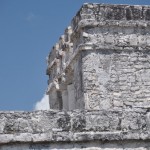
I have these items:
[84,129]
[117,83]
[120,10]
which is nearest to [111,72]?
[117,83]

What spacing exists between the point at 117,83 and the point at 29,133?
4.86m

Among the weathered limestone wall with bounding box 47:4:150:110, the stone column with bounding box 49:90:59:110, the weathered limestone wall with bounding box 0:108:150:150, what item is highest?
the weathered limestone wall with bounding box 47:4:150:110

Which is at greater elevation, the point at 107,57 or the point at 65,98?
the point at 107,57

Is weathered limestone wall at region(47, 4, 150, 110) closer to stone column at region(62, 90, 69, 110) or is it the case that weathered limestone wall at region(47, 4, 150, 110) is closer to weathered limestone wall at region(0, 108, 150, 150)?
stone column at region(62, 90, 69, 110)

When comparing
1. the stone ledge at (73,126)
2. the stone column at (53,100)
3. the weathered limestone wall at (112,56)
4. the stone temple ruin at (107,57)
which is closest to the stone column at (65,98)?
the stone temple ruin at (107,57)

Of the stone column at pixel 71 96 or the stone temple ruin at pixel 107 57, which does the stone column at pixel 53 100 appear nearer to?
the stone temple ruin at pixel 107 57

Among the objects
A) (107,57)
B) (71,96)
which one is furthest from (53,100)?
(107,57)

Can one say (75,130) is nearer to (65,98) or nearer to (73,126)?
(73,126)

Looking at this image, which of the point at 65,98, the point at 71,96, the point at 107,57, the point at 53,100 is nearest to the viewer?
the point at 107,57

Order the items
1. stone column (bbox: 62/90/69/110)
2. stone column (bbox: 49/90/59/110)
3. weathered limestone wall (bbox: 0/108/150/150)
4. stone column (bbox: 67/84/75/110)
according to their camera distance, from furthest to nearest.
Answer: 1. stone column (bbox: 49/90/59/110)
2. stone column (bbox: 62/90/69/110)
3. stone column (bbox: 67/84/75/110)
4. weathered limestone wall (bbox: 0/108/150/150)

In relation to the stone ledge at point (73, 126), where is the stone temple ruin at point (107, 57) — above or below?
above

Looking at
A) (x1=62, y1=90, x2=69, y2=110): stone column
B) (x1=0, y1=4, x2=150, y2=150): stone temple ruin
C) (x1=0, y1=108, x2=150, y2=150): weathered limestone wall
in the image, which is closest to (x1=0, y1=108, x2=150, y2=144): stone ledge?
(x1=0, y1=108, x2=150, y2=150): weathered limestone wall

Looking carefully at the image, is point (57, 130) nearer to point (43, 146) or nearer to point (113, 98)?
point (43, 146)

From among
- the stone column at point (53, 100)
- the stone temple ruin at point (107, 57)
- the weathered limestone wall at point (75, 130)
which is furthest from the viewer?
the stone column at point (53, 100)
